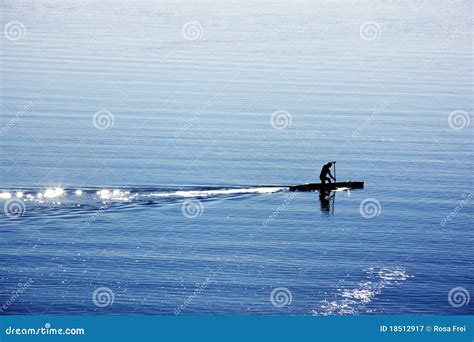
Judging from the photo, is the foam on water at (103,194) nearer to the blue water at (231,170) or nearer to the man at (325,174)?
the blue water at (231,170)

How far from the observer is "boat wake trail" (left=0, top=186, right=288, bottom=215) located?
3916 cm

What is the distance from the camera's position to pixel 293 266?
34750mm

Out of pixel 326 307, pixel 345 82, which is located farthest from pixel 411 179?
pixel 345 82

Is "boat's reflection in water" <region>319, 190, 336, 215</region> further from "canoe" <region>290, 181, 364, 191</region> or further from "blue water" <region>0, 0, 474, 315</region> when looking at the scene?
"canoe" <region>290, 181, 364, 191</region>

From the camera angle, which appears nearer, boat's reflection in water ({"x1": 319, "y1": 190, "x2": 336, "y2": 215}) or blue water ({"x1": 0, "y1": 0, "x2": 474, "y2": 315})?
blue water ({"x1": 0, "y1": 0, "x2": 474, "y2": 315})

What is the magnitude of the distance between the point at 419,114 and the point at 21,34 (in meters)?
37.4

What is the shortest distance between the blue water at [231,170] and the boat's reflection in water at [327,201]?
11cm

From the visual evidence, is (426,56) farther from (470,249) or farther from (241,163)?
(470,249)

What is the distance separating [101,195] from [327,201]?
9.15 meters

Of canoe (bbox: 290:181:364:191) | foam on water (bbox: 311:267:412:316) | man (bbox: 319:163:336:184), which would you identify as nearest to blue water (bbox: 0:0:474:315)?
foam on water (bbox: 311:267:412:316)

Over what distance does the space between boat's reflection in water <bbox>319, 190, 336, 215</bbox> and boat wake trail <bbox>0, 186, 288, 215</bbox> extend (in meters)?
2.99

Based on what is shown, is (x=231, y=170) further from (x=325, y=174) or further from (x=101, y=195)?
(x=101, y=195)

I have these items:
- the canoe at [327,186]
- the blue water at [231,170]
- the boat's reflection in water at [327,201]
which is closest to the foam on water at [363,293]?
the blue water at [231,170]

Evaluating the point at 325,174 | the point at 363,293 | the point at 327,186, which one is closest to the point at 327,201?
the point at 327,186
